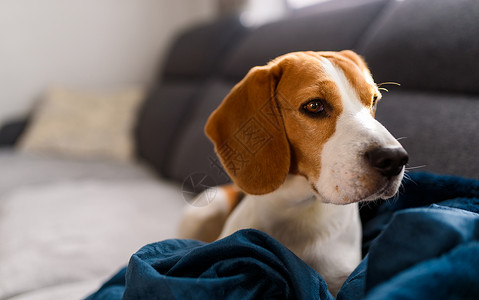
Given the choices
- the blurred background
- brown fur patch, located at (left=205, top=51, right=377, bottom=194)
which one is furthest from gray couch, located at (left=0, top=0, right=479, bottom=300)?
the blurred background

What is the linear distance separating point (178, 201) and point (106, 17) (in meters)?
2.11

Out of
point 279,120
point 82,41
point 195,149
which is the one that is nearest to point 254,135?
point 279,120

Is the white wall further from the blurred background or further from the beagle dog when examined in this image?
the beagle dog

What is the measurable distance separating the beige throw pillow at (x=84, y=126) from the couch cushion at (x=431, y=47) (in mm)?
1868

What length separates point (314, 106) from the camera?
62 cm

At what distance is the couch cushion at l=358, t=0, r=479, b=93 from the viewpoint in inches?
31.5

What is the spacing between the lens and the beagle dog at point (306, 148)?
0.58m

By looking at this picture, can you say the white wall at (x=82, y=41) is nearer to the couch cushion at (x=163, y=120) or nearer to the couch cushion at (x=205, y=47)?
the couch cushion at (x=205, y=47)

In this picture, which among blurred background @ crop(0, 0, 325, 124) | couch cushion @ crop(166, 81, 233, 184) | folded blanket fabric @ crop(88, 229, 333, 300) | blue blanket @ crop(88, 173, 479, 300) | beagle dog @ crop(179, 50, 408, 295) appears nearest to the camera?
blue blanket @ crop(88, 173, 479, 300)

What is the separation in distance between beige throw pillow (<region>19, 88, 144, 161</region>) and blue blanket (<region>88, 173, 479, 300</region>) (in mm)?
1793

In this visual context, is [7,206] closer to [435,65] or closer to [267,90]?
[267,90]

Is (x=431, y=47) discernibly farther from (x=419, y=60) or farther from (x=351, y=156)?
(x=351, y=156)

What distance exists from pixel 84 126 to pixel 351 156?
89.6 inches

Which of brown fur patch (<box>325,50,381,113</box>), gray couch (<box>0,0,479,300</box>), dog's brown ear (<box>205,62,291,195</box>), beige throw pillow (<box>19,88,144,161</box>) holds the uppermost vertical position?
brown fur patch (<box>325,50,381,113</box>)
